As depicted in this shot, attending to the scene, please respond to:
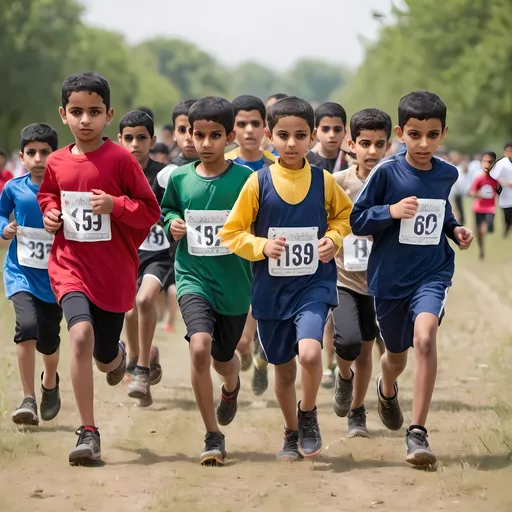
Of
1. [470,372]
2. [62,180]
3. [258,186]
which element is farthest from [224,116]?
[470,372]

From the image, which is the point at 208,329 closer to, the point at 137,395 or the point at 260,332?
the point at 260,332

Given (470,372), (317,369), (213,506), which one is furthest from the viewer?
(470,372)

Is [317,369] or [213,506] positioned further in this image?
[317,369]

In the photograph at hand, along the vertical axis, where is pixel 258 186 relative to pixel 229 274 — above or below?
above

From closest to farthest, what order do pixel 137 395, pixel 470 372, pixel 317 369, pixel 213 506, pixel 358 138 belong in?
pixel 213 506 < pixel 317 369 < pixel 358 138 < pixel 137 395 < pixel 470 372

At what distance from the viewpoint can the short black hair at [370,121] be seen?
27.9 feet

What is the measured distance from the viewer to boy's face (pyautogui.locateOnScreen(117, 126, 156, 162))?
32.4 feet

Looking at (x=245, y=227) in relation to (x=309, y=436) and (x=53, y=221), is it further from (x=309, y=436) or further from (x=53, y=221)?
(x=309, y=436)

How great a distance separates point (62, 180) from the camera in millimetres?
7516

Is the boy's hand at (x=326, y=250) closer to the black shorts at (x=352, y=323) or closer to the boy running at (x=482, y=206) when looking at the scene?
the black shorts at (x=352, y=323)

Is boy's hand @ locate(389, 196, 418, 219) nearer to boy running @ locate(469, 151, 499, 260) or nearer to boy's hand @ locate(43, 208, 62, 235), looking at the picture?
boy's hand @ locate(43, 208, 62, 235)

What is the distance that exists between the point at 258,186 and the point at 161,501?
6.50 ft

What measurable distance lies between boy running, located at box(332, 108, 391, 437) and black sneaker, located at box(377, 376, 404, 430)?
0.22 m

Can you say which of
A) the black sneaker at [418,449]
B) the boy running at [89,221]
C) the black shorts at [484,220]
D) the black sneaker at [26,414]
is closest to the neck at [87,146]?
the boy running at [89,221]
